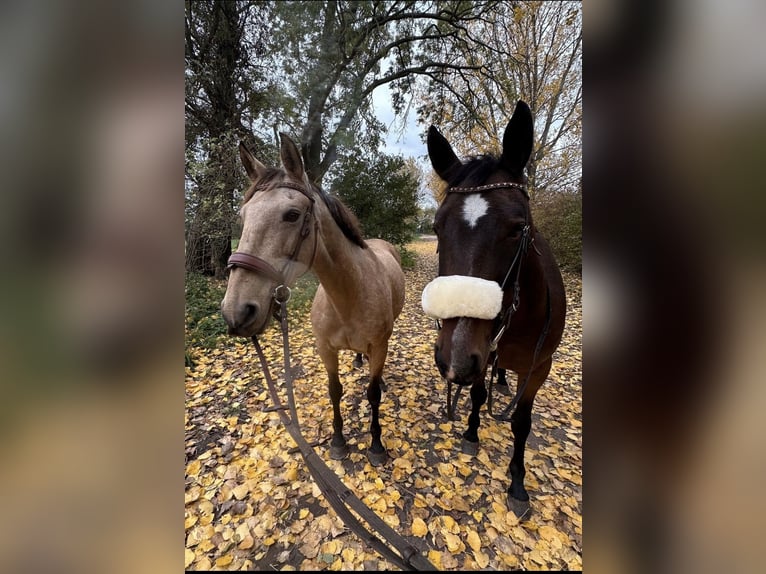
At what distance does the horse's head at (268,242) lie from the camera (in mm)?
1351

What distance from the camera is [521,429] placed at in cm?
209

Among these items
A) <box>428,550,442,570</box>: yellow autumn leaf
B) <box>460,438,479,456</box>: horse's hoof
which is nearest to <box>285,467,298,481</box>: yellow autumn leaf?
<box>428,550,442,570</box>: yellow autumn leaf

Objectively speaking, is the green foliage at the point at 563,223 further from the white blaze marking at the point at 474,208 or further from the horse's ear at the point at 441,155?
the white blaze marking at the point at 474,208

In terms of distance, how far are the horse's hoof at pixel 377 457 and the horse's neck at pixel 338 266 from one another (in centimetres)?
143

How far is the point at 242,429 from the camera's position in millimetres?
2820

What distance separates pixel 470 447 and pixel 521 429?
69 centimetres

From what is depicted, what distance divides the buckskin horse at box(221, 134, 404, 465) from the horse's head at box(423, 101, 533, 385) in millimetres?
818

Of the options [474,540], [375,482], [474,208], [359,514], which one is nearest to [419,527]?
[474,540]

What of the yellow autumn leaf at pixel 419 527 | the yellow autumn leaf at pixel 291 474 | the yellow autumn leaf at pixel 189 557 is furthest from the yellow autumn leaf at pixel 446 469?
the yellow autumn leaf at pixel 189 557
